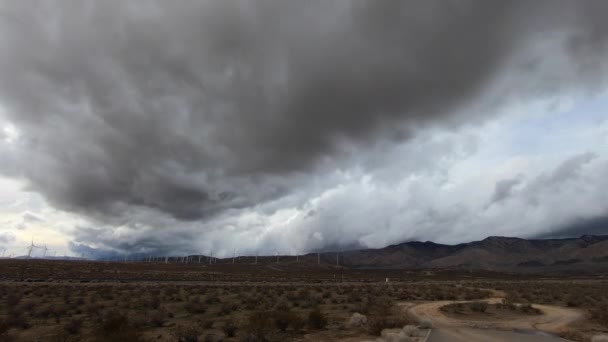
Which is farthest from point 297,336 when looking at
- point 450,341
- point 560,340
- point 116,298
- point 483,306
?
point 116,298

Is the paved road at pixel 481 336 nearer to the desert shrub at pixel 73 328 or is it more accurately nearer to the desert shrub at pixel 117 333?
the desert shrub at pixel 117 333

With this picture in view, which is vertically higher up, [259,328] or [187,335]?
[259,328]

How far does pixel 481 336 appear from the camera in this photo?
59.8 feet

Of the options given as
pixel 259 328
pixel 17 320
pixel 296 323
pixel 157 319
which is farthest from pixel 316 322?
pixel 17 320

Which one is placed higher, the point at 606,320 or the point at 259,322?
the point at 259,322

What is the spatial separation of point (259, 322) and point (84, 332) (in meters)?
9.60

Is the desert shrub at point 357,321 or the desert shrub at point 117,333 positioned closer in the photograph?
the desert shrub at point 117,333

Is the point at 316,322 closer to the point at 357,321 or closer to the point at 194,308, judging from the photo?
the point at 357,321

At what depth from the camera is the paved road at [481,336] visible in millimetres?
17205

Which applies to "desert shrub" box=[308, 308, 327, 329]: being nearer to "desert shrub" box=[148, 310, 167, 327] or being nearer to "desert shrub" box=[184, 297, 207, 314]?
"desert shrub" box=[148, 310, 167, 327]

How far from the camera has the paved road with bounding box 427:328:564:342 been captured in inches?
677

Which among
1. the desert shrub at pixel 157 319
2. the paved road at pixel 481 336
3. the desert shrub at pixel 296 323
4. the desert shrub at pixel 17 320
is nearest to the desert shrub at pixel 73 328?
the desert shrub at pixel 17 320

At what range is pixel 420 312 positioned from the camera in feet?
92.3

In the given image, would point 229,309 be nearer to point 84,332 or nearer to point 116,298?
point 84,332
